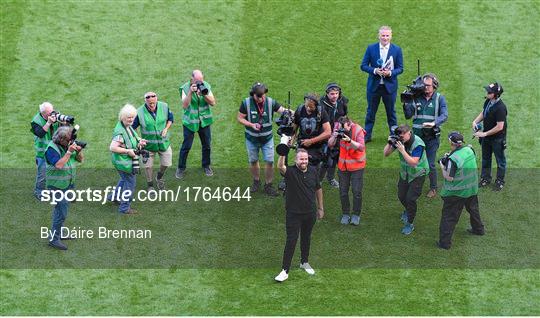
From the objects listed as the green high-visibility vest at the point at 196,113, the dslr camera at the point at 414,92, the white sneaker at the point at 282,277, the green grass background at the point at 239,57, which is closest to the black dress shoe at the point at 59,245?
the green grass background at the point at 239,57

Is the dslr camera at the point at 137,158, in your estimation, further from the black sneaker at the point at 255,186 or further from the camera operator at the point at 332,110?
the camera operator at the point at 332,110

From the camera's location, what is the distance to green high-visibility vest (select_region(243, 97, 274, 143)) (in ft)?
51.3

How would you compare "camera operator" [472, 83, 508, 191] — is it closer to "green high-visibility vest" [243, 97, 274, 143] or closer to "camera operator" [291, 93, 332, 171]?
"camera operator" [291, 93, 332, 171]

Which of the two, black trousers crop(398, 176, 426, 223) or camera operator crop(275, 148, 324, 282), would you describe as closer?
camera operator crop(275, 148, 324, 282)

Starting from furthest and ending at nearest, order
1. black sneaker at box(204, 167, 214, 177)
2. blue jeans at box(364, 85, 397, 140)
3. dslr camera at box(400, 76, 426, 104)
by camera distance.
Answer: blue jeans at box(364, 85, 397, 140) → black sneaker at box(204, 167, 214, 177) → dslr camera at box(400, 76, 426, 104)

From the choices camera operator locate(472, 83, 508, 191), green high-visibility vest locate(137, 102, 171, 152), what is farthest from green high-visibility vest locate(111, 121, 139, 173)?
camera operator locate(472, 83, 508, 191)

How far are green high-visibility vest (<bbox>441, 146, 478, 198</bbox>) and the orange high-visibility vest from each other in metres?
1.20

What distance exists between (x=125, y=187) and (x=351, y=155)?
3112 millimetres

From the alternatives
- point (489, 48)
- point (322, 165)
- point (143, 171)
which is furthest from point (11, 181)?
point (489, 48)

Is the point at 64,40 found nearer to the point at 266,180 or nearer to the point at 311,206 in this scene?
the point at 266,180

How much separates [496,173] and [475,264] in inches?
103

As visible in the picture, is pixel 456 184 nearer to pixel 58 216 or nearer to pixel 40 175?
pixel 58 216

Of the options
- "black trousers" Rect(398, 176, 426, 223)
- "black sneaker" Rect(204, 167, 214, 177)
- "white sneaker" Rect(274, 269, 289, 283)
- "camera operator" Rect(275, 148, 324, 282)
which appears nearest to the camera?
"camera operator" Rect(275, 148, 324, 282)

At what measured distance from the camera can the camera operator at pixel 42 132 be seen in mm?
15359
